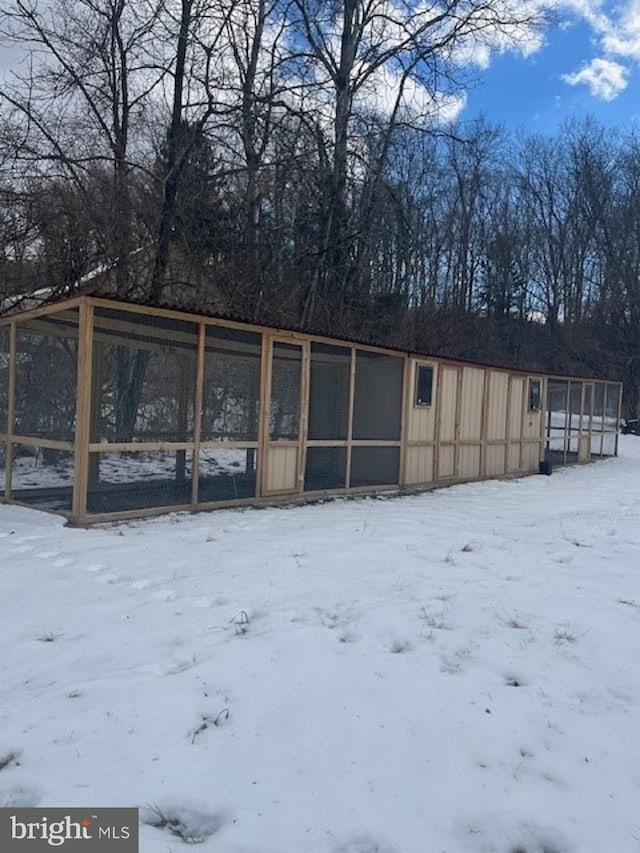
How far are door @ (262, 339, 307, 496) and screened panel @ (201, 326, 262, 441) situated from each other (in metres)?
0.21

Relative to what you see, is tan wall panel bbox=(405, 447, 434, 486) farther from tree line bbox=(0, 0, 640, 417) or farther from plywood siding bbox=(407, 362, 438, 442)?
tree line bbox=(0, 0, 640, 417)

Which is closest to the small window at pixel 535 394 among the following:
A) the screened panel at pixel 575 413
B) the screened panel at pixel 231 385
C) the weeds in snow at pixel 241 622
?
the screened panel at pixel 575 413

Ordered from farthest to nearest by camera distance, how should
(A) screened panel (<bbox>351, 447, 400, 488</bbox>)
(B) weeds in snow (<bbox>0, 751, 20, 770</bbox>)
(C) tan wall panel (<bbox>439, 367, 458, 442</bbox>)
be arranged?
(C) tan wall panel (<bbox>439, 367, 458, 442</bbox>), (A) screened panel (<bbox>351, 447, 400, 488</bbox>), (B) weeds in snow (<bbox>0, 751, 20, 770</bbox>)

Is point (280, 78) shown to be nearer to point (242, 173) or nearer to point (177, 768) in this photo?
point (242, 173)

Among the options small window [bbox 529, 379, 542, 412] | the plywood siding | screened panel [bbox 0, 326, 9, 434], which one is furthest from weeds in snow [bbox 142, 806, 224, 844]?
small window [bbox 529, 379, 542, 412]

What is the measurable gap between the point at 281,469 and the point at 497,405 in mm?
5358

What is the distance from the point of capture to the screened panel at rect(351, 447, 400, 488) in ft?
30.4

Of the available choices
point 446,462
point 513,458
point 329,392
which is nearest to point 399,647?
point 329,392

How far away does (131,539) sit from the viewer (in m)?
5.43

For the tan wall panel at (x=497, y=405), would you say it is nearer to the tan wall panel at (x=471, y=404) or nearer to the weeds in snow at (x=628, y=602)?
the tan wall panel at (x=471, y=404)

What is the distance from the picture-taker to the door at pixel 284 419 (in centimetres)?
773

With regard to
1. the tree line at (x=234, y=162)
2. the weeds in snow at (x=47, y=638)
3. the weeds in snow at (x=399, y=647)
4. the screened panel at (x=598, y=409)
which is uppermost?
the tree line at (x=234, y=162)

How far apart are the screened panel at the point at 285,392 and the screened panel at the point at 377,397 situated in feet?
3.64

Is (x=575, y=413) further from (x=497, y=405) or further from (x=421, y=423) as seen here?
(x=421, y=423)
